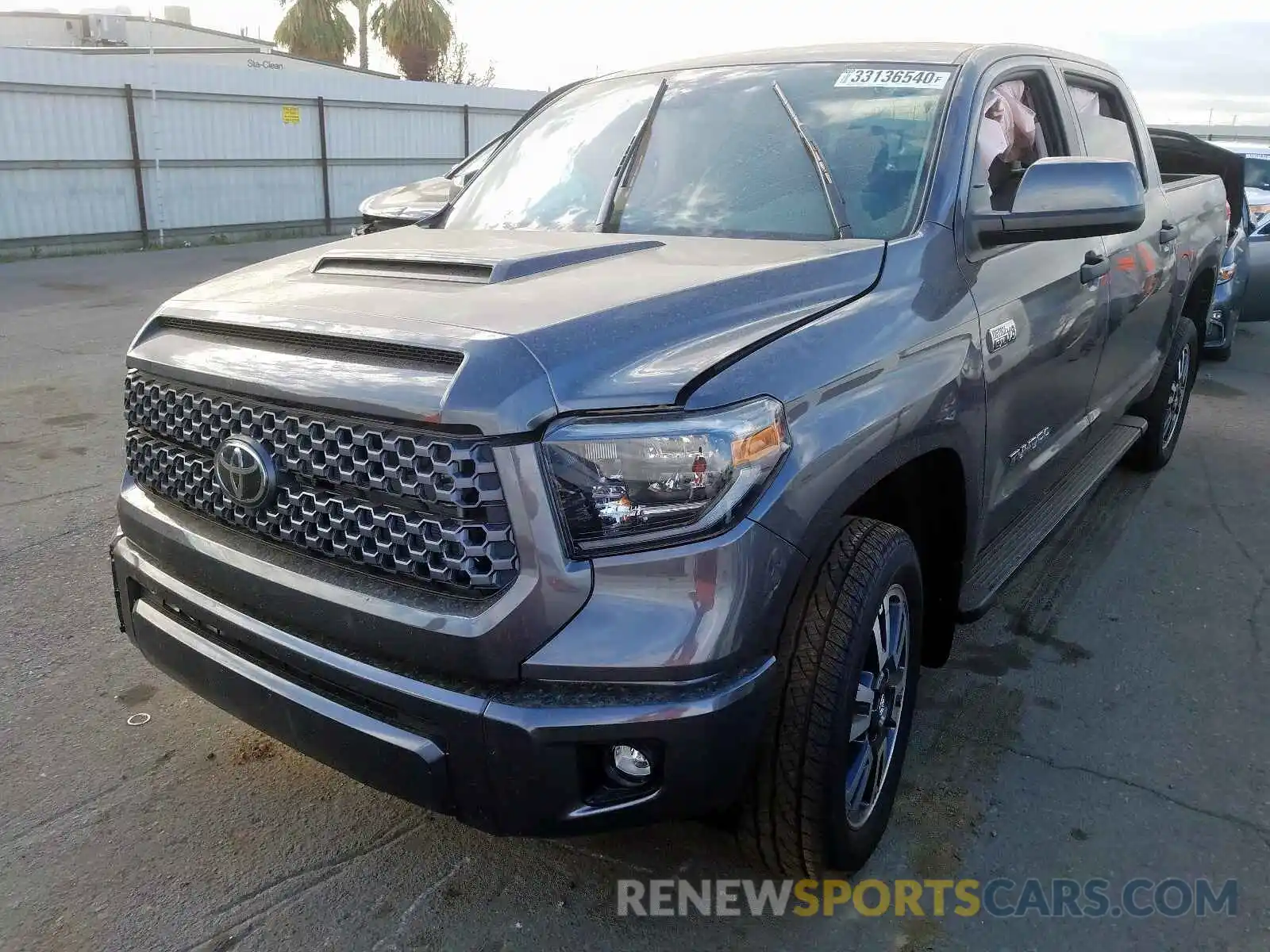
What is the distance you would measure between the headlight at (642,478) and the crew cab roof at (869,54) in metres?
1.89

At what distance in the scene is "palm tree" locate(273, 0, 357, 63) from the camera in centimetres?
3134

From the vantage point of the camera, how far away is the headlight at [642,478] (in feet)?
6.34

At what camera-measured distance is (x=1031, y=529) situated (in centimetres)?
350

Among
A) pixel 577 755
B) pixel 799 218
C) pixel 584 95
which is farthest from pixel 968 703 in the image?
pixel 584 95

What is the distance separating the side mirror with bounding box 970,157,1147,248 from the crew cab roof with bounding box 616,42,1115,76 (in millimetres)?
578

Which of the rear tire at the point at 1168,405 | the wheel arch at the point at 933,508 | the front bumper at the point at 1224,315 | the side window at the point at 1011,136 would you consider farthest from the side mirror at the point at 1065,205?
the front bumper at the point at 1224,315

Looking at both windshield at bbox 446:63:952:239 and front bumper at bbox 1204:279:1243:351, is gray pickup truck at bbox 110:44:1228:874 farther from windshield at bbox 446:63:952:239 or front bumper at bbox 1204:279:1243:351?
front bumper at bbox 1204:279:1243:351

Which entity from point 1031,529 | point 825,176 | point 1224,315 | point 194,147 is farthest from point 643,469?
point 194,147

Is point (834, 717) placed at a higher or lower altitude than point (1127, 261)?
lower

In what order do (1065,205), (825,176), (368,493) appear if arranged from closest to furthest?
(368,493)
(1065,205)
(825,176)

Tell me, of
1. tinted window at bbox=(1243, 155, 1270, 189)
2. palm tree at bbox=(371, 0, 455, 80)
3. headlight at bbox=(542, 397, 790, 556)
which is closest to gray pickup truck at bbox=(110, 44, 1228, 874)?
headlight at bbox=(542, 397, 790, 556)

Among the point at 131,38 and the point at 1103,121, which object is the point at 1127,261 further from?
the point at 131,38

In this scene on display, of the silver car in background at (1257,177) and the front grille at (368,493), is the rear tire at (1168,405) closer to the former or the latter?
the front grille at (368,493)

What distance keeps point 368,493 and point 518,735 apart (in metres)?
0.56
